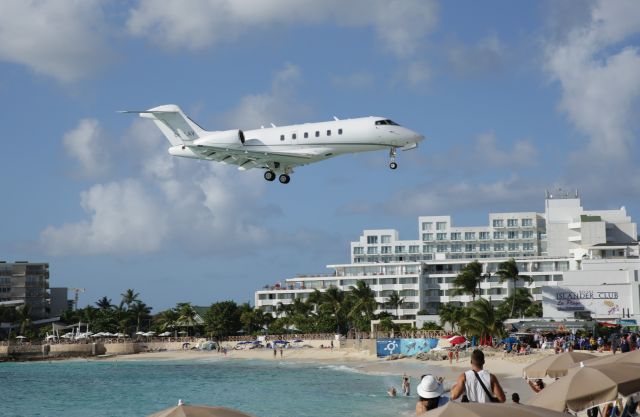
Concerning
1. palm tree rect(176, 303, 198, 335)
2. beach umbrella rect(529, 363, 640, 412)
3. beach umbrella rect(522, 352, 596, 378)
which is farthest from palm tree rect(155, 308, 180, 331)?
beach umbrella rect(529, 363, 640, 412)

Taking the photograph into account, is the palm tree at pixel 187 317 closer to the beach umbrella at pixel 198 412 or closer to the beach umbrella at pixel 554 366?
the beach umbrella at pixel 554 366

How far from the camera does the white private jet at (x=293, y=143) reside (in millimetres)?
44750

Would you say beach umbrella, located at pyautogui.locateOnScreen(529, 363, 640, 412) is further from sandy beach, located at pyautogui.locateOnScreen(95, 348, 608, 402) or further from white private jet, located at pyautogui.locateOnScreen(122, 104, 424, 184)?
white private jet, located at pyautogui.locateOnScreen(122, 104, 424, 184)

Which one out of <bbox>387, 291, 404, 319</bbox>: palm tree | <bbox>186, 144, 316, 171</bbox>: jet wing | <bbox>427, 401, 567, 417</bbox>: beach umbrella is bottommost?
<bbox>427, 401, 567, 417</bbox>: beach umbrella

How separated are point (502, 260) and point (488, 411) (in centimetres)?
11690

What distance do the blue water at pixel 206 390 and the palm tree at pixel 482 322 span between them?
11274mm

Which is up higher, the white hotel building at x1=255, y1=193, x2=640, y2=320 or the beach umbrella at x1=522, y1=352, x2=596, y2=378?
the white hotel building at x1=255, y1=193, x2=640, y2=320

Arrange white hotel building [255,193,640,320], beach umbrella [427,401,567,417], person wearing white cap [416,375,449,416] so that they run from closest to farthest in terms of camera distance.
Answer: beach umbrella [427,401,567,417] < person wearing white cap [416,375,449,416] < white hotel building [255,193,640,320]

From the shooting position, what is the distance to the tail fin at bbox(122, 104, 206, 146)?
51531 mm

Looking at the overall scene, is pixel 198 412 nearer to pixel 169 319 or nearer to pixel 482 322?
pixel 482 322

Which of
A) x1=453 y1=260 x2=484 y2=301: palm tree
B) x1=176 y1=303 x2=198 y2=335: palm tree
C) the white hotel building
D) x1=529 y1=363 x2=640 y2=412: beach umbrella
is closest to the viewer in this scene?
x1=529 y1=363 x2=640 y2=412: beach umbrella

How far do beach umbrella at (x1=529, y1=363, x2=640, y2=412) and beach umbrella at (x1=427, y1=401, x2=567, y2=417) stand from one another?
4.88m

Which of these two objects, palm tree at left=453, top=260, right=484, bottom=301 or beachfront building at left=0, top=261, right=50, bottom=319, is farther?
beachfront building at left=0, top=261, right=50, bottom=319

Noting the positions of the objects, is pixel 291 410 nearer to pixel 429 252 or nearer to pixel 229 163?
pixel 229 163
